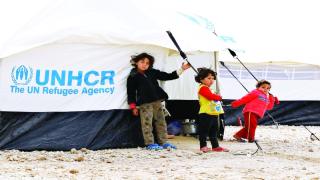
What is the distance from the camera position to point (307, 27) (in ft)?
45.9

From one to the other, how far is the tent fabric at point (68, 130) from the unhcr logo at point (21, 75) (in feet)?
1.22

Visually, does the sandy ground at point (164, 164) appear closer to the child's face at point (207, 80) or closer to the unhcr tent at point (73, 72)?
the unhcr tent at point (73, 72)

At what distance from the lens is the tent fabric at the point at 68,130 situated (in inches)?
316

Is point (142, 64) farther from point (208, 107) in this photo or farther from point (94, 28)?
point (208, 107)

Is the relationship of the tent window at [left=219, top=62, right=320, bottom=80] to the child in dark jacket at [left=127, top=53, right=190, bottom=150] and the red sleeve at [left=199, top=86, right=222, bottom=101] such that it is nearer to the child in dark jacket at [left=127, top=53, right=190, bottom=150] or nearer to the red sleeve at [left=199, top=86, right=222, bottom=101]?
the red sleeve at [left=199, top=86, right=222, bottom=101]

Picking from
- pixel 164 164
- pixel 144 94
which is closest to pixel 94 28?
pixel 144 94

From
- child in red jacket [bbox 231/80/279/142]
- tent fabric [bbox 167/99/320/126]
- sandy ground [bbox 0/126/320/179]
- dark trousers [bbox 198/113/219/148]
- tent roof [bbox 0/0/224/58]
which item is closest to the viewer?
sandy ground [bbox 0/126/320/179]

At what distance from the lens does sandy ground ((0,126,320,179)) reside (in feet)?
21.8

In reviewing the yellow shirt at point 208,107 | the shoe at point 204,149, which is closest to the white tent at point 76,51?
the yellow shirt at point 208,107

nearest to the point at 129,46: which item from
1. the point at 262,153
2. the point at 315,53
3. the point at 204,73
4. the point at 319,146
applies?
the point at 204,73

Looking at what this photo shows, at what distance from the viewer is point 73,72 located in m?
8.25

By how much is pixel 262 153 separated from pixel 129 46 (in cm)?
212

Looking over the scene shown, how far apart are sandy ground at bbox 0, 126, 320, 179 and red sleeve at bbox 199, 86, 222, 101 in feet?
2.26

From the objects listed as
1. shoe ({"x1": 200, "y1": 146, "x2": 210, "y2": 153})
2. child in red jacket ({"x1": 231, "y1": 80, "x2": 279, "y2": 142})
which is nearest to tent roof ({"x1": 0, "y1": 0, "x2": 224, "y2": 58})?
child in red jacket ({"x1": 231, "y1": 80, "x2": 279, "y2": 142})
